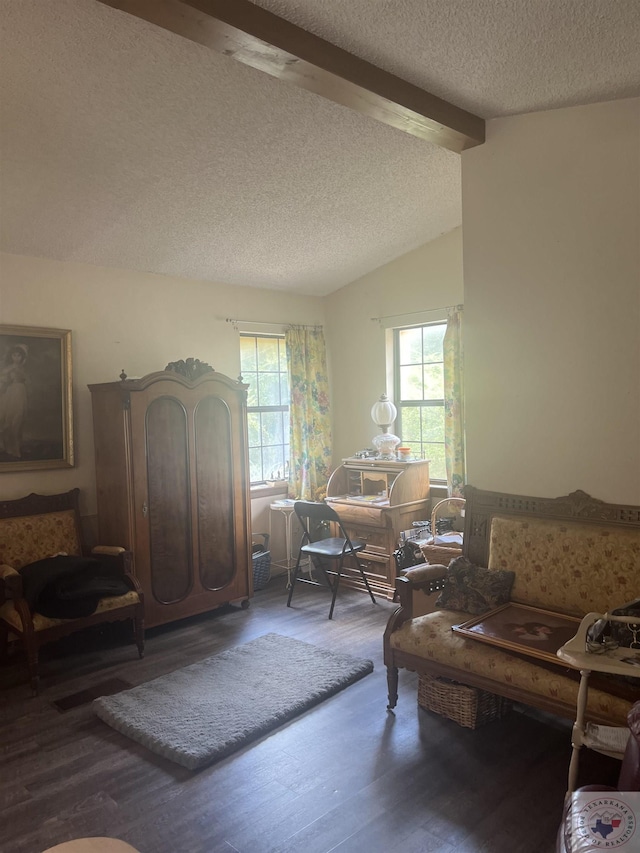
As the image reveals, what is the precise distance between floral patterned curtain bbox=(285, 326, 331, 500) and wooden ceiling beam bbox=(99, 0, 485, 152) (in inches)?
104

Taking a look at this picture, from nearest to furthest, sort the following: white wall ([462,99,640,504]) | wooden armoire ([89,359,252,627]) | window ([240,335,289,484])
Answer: white wall ([462,99,640,504]) < wooden armoire ([89,359,252,627]) < window ([240,335,289,484])

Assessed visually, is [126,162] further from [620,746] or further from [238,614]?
[620,746]

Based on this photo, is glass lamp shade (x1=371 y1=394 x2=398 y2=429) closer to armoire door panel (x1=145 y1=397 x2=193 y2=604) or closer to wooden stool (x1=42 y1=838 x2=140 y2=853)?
armoire door panel (x1=145 y1=397 x2=193 y2=604)

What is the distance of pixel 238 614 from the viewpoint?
182 inches

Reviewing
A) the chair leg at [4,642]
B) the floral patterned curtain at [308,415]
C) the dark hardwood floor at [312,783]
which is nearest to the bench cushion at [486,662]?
the dark hardwood floor at [312,783]

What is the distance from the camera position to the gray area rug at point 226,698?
284cm

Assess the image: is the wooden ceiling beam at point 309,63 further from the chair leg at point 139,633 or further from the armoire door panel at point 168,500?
the chair leg at point 139,633

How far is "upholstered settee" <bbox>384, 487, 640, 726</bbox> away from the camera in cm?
258

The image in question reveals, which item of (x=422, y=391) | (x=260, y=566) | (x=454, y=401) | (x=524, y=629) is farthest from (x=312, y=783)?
(x=422, y=391)

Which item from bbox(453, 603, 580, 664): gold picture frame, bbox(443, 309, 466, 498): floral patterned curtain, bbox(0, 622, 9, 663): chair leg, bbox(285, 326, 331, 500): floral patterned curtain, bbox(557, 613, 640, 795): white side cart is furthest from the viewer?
bbox(285, 326, 331, 500): floral patterned curtain

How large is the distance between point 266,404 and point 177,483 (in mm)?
1591

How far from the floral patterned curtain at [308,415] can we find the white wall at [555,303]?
7.63ft

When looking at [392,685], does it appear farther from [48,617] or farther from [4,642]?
[4,642]

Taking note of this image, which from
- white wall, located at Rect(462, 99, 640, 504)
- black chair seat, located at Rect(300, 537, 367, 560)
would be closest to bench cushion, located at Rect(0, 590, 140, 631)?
black chair seat, located at Rect(300, 537, 367, 560)
